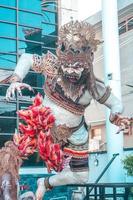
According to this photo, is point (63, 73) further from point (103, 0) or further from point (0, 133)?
point (0, 133)

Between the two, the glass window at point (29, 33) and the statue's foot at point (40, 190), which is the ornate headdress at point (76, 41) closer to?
the statue's foot at point (40, 190)

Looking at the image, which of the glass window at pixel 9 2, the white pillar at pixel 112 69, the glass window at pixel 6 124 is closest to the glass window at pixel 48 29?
the glass window at pixel 9 2

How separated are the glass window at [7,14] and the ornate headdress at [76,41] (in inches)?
405

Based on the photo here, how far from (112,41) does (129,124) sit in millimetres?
4673

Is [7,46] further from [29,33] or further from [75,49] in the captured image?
[75,49]

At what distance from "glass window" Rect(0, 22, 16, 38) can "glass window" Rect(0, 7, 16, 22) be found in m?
0.18

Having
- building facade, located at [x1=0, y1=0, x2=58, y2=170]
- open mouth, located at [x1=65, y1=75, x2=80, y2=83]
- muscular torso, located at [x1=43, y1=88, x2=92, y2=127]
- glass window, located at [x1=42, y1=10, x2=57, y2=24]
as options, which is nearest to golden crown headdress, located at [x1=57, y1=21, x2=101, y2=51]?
open mouth, located at [x1=65, y1=75, x2=80, y2=83]

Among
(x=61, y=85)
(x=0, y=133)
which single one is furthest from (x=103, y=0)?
(x=0, y=133)

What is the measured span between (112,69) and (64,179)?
15.5ft

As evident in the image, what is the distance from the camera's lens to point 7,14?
41.9 ft

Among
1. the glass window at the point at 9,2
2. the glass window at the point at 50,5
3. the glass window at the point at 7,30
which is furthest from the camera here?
the glass window at the point at 50,5

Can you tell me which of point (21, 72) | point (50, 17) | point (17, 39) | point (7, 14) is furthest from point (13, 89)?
point (50, 17)

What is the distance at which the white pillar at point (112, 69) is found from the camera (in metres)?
7.09

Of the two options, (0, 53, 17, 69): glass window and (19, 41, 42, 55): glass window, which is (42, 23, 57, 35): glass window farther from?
(0, 53, 17, 69): glass window
